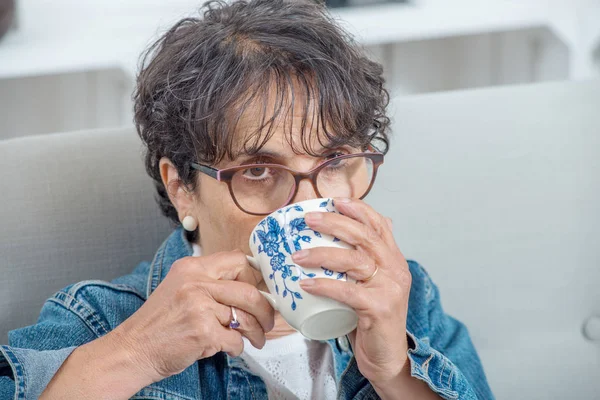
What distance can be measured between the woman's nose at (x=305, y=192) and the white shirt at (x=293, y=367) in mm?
286

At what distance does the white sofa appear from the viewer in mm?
1293

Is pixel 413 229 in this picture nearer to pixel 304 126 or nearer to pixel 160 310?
pixel 304 126

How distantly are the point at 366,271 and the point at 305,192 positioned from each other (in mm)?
177

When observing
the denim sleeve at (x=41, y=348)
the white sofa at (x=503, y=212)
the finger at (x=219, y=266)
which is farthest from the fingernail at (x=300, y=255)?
the white sofa at (x=503, y=212)

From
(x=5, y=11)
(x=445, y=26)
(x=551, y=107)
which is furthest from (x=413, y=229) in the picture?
(x=5, y=11)

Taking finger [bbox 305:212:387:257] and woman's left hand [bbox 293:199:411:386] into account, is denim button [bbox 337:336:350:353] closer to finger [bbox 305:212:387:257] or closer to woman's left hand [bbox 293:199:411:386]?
woman's left hand [bbox 293:199:411:386]

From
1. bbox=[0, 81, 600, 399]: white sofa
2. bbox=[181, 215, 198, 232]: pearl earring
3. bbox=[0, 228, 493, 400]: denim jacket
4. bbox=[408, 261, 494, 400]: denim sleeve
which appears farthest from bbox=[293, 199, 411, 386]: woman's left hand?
bbox=[0, 81, 600, 399]: white sofa

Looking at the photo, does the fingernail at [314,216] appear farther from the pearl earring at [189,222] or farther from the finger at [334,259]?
the pearl earring at [189,222]

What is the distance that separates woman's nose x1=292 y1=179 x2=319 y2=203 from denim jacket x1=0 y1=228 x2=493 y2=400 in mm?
229

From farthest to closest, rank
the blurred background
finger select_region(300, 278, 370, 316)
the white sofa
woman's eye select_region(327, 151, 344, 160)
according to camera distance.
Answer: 1. the blurred background
2. the white sofa
3. woman's eye select_region(327, 151, 344, 160)
4. finger select_region(300, 278, 370, 316)

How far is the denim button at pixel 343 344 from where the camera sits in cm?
112

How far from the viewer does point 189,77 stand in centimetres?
102

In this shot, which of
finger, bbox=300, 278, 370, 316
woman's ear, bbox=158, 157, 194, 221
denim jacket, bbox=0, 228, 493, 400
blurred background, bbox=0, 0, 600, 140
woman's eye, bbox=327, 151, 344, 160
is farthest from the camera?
blurred background, bbox=0, 0, 600, 140

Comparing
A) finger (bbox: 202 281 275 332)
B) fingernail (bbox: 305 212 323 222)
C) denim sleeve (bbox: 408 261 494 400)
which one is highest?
fingernail (bbox: 305 212 323 222)
